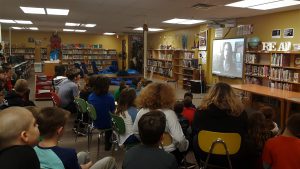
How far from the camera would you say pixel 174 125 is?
2.52 m

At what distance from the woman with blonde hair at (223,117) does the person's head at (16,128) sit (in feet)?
5.30

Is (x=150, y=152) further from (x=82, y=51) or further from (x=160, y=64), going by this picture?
(x=82, y=51)

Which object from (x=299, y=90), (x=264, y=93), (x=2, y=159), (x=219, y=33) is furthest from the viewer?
(x=219, y=33)

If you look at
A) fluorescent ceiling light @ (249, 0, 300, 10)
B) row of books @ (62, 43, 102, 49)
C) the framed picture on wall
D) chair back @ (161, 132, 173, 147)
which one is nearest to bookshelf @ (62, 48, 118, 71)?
row of books @ (62, 43, 102, 49)

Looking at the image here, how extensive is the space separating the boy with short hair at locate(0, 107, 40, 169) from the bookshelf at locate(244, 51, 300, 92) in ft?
20.5

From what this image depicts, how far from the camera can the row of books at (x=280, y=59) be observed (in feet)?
21.4

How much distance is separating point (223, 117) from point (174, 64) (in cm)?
1007

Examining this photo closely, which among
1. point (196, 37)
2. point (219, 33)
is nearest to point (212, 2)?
point (219, 33)

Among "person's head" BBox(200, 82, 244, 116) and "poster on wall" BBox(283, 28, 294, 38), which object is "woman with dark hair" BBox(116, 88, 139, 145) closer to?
"person's head" BBox(200, 82, 244, 116)

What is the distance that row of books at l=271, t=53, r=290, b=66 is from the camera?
6.51m

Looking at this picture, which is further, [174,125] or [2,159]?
[174,125]

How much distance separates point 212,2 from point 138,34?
1084cm

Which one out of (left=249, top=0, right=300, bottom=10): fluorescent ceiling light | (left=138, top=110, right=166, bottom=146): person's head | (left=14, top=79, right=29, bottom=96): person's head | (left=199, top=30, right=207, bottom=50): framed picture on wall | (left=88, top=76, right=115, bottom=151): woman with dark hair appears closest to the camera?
(left=138, top=110, right=166, bottom=146): person's head

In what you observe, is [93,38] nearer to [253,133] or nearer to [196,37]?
[196,37]
